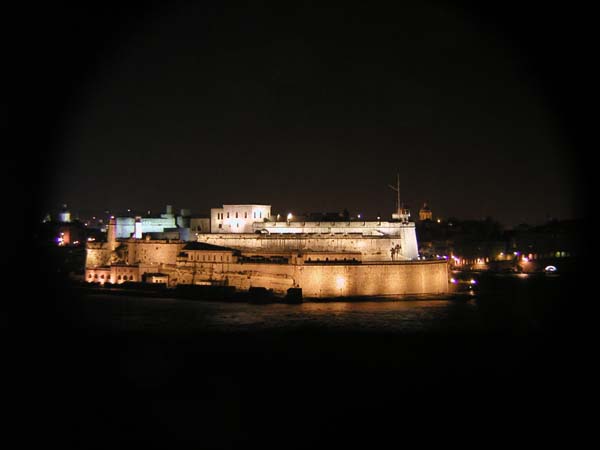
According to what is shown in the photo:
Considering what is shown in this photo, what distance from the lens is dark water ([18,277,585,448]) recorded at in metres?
12.6

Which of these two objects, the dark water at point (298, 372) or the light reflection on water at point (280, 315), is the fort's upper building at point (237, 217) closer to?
the light reflection on water at point (280, 315)

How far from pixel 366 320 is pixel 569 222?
46.5m

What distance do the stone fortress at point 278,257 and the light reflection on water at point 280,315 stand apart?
1099mm

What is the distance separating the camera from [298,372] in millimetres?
15852

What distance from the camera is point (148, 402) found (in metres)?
13.8

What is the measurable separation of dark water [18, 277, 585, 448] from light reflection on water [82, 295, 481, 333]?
63 mm

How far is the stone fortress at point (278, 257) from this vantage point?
2464 centimetres

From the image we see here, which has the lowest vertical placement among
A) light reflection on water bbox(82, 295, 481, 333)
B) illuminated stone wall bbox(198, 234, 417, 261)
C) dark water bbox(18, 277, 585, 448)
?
dark water bbox(18, 277, 585, 448)

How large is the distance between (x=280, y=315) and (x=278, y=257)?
5.02 meters

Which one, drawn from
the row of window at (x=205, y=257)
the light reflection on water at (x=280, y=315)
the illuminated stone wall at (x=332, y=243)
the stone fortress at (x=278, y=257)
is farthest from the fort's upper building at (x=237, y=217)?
the light reflection on water at (x=280, y=315)

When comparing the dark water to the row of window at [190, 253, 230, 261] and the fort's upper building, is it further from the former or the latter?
the fort's upper building

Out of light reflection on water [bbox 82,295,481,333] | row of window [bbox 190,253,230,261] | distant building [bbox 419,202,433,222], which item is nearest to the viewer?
light reflection on water [bbox 82,295,481,333]

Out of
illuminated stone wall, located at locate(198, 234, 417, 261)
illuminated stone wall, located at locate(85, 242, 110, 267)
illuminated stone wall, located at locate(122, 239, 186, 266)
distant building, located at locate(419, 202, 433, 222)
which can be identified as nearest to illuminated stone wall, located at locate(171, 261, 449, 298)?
illuminated stone wall, located at locate(198, 234, 417, 261)

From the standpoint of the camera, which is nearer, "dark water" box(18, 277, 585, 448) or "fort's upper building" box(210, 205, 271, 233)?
"dark water" box(18, 277, 585, 448)
